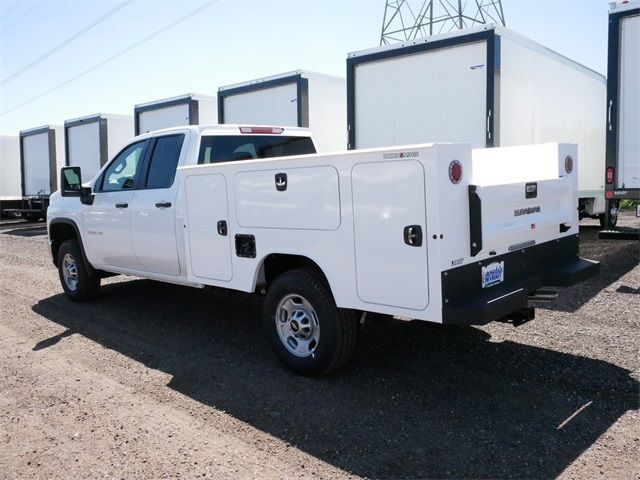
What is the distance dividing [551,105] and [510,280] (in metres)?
7.05

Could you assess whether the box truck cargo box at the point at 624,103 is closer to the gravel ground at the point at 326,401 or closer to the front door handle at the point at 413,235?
the gravel ground at the point at 326,401

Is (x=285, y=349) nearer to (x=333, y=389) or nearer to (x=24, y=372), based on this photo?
(x=333, y=389)

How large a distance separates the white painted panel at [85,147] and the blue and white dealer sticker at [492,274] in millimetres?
17579

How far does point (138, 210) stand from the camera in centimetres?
635

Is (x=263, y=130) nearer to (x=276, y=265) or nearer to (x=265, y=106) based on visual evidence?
(x=276, y=265)

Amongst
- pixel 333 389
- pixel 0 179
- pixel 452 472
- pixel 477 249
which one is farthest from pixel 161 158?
pixel 0 179

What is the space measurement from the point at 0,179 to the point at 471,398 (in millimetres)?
25545

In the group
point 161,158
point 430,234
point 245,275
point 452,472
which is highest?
point 161,158

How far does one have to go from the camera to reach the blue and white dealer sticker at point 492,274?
13.5 ft

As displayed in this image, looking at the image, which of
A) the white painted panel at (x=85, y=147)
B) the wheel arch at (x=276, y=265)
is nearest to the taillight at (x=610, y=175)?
the wheel arch at (x=276, y=265)

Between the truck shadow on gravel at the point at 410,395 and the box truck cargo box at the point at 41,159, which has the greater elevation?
the box truck cargo box at the point at 41,159

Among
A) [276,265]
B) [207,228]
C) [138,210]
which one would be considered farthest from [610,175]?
[138,210]

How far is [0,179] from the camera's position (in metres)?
25.1

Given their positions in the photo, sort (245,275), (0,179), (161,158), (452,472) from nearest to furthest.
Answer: (452,472), (245,275), (161,158), (0,179)
